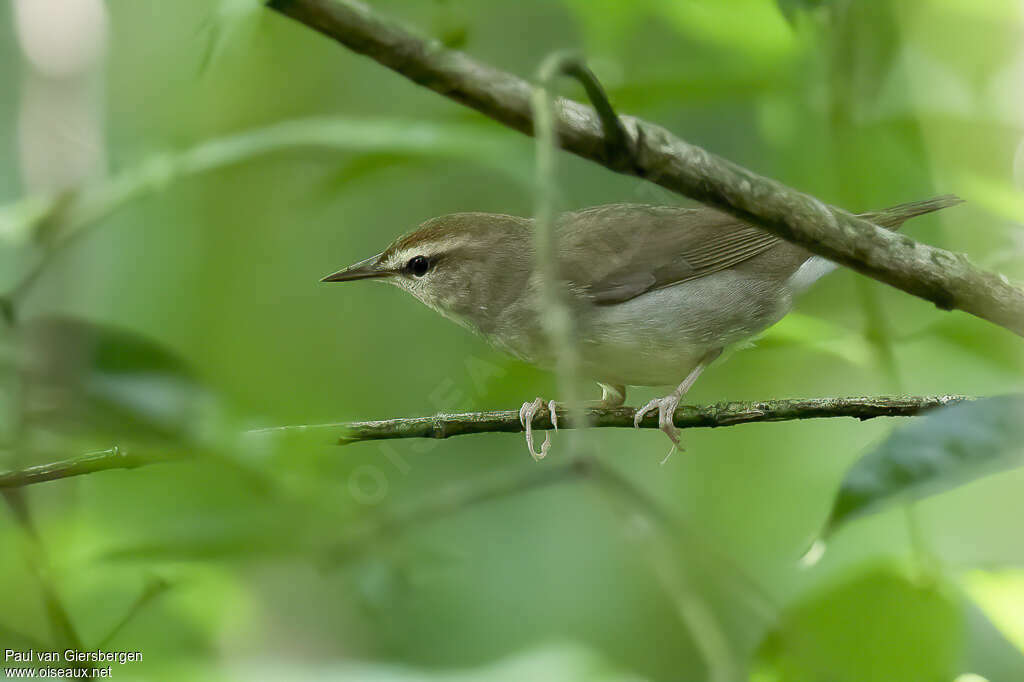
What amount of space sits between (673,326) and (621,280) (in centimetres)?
22

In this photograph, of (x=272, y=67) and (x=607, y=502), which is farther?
(x=272, y=67)

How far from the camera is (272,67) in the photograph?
3191 mm

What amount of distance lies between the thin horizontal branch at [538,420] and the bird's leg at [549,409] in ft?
0.07

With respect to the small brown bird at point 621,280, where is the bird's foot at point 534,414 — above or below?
above

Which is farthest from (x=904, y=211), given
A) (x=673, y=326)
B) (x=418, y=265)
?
(x=418, y=265)

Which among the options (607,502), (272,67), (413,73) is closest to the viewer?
(607,502)

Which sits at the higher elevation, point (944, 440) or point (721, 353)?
point (944, 440)

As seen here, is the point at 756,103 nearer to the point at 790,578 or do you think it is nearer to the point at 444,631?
the point at 790,578

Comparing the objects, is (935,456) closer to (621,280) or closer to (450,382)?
(450,382)

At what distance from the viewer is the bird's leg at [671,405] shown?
2.24 meters

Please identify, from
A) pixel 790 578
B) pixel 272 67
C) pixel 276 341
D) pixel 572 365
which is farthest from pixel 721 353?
pixel 572 365

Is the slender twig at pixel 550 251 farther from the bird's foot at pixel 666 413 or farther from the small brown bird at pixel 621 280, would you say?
the small brown bird at pixel 621 280

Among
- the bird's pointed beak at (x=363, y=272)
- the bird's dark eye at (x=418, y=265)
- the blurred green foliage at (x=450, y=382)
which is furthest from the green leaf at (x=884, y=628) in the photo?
the bird's dark eye at (x=418, y=265)

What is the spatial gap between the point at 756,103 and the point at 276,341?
1574 millimetres
